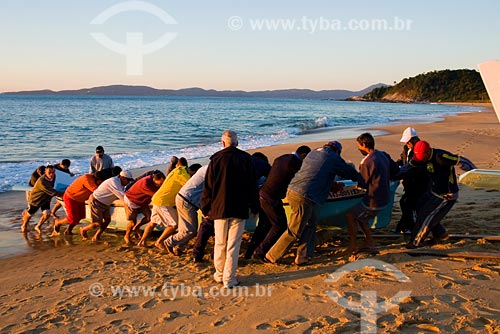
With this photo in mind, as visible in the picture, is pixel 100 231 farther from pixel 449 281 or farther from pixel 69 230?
pixel 449 281

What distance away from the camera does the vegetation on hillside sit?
12755 centimetres

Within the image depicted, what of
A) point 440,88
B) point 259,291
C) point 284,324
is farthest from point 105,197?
point 440,88

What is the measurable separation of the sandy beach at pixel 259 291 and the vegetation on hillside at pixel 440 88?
11898cm

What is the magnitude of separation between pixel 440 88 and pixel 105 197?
14747 cm

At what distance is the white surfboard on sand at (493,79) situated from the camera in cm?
715

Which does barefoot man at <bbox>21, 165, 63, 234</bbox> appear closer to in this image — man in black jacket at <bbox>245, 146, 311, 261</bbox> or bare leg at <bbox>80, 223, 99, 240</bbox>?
bare leg at <bbox>80, 223, 99, 240</bbox>

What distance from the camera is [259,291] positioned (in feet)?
18.3

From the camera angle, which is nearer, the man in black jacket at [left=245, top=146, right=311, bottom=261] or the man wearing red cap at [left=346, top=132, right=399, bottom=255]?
the man wearing red cap at [left=346, top=132, right=399, bottom=255]

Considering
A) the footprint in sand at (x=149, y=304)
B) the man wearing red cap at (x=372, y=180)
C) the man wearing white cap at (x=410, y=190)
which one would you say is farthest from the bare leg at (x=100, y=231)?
the man wearing white cap at (x=410, y=190)

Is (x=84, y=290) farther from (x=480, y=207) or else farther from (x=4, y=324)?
(x=480, y=207)

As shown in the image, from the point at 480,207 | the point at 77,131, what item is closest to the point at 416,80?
the point at 77,131

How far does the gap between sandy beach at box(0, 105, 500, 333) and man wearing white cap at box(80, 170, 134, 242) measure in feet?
2.19

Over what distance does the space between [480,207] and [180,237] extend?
5547mm

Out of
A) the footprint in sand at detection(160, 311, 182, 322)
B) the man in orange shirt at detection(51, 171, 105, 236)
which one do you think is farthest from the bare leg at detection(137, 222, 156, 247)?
the footprint in sand at detection(160, 311, 182, 322)
